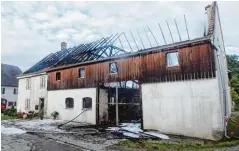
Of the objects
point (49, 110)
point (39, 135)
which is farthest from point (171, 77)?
point (49, 110)

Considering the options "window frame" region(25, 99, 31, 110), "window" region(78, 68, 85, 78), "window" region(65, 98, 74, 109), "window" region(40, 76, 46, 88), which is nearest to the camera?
"window" region(78, 68, 85, 78)

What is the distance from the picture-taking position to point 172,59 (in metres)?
A: 14.1

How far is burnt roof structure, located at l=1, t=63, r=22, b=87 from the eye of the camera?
1570 inches

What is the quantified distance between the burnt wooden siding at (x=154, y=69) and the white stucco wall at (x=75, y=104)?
0.64 meters

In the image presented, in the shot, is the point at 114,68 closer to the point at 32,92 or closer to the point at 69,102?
the point at 69,102

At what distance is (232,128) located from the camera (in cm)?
1377

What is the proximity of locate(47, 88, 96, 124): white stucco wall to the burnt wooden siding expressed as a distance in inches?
25.1

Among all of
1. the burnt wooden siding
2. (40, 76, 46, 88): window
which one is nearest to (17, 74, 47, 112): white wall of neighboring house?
(40, 76, 46, 88): window

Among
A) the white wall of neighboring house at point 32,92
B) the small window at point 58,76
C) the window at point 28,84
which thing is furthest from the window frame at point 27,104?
the small window at point 58,76

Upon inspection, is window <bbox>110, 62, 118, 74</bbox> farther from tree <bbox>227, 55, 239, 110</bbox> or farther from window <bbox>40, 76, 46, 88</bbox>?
tree <bbox>227, 55, 239, 110</bbox>

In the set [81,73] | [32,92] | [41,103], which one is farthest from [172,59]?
[32,92]

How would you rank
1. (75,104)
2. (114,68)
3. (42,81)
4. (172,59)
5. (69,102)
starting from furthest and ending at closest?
(42,81)
(69,102)
(75,104)
(114,68)
(172,59)

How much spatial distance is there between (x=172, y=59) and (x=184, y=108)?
3.25 m

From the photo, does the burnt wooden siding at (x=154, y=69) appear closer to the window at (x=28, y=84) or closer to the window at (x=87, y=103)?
the window at (x=87, y=103)
